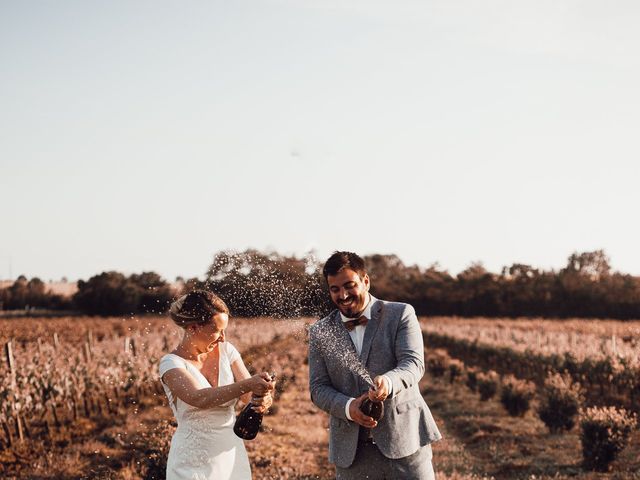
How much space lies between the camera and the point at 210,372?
391cm

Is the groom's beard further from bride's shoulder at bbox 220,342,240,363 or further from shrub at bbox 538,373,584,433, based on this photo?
shrub at bbox 538,373,584,433

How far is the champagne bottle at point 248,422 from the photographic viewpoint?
374 centimetres

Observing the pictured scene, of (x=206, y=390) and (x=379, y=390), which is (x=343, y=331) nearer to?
(x=379, y=390)

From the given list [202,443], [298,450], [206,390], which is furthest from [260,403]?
[298,450]

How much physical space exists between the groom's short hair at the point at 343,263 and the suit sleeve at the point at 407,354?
38 centimetres

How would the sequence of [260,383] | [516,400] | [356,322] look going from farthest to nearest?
[516,400]
[356,322]
[260,383]

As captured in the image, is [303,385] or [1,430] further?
[303,385]

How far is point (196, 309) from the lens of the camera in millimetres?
3689

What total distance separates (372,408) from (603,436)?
26.0 ft

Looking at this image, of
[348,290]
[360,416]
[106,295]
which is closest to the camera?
[360,416]

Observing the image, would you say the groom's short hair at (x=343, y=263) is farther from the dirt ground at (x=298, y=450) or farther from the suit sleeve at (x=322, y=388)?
the dirt ground at (x=298, y=450)

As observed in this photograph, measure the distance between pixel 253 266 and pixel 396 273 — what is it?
91589 millimetres

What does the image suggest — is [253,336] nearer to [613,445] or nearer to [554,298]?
[613,445]

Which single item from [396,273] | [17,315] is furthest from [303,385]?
[396,273]
